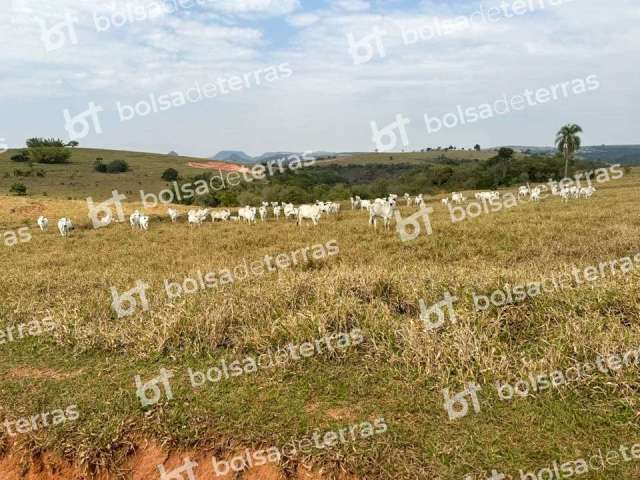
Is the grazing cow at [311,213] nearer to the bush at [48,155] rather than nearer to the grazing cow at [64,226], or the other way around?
the grazing cow at [64,226]

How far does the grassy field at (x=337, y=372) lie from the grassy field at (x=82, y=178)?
1709 inches

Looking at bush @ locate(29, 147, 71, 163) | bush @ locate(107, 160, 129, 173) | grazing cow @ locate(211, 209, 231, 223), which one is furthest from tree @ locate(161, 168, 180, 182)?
grazing cow @ locate(211, 209, 231, 223)

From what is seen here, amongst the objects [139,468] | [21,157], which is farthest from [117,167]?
[139,468]

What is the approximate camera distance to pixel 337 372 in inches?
217

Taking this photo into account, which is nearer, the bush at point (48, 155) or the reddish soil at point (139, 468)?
the reddish soil at point (139, 468)

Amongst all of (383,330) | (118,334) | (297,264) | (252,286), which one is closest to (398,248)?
(297,264)

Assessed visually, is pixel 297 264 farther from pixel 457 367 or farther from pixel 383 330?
pixel 457 367

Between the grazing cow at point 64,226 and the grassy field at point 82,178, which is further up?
the grassy field at point 82,178

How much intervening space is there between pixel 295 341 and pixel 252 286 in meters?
2.51

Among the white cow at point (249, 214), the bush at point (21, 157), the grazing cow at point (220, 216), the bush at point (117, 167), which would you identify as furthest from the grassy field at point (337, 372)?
the bush at point (21, 157)

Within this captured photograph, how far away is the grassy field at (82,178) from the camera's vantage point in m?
53.2

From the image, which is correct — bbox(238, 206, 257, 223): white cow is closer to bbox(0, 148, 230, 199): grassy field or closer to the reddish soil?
the reddish soil

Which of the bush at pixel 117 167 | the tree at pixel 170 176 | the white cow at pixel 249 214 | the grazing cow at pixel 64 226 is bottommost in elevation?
the white cow at pixel 249 214

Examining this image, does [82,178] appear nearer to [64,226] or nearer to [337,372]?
[64,226]
